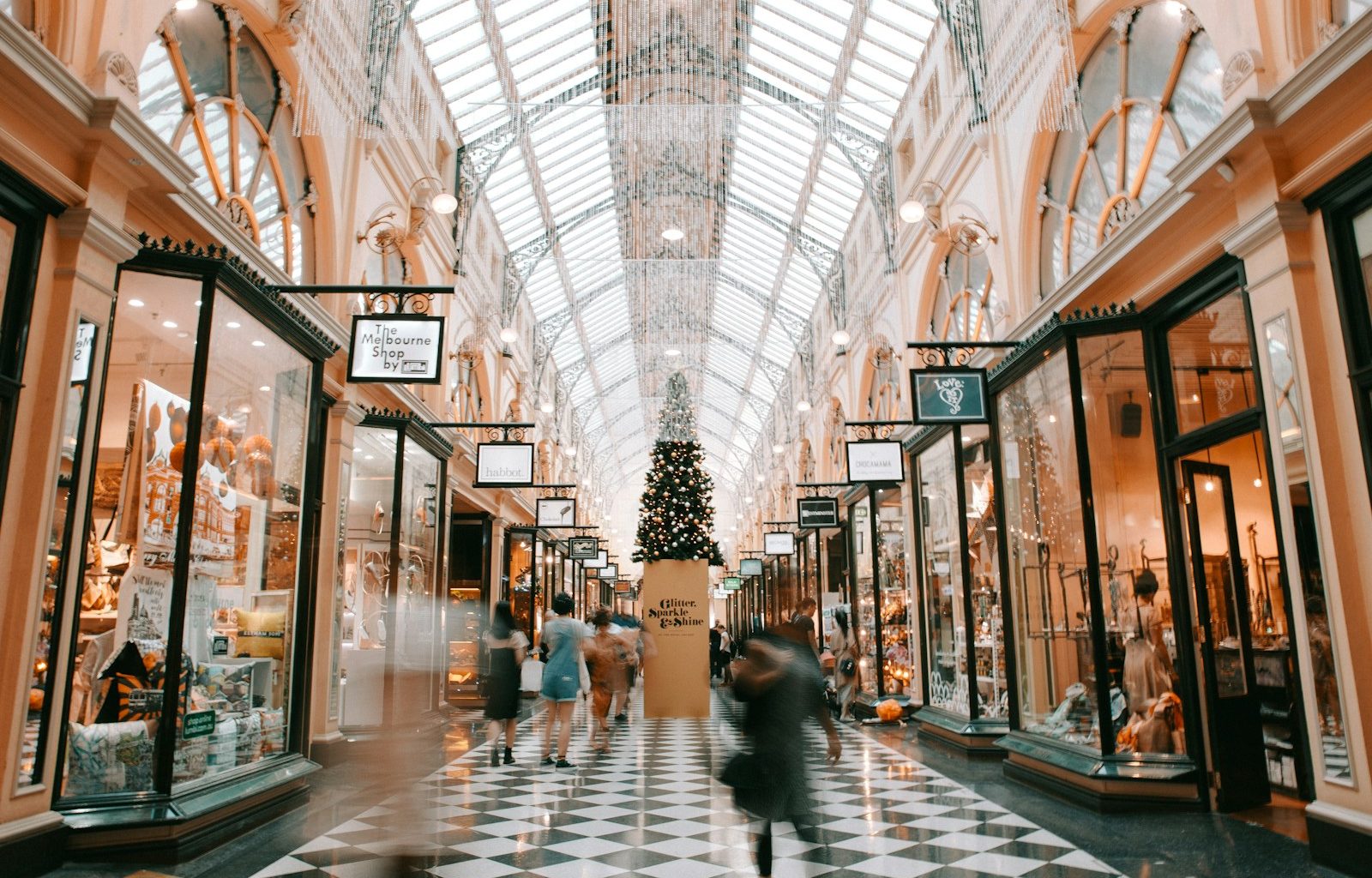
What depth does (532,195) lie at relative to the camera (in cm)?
1723

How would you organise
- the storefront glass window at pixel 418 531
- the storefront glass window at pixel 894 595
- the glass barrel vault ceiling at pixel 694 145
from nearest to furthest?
the storefront glass window at pixel 418 531 → the glass barrel vault ceiling at pixel 694 145 → the storefront glass window at pixel 894 595

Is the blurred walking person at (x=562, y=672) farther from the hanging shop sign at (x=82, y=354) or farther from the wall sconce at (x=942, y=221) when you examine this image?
the wall sconce at (x=942, y=221)

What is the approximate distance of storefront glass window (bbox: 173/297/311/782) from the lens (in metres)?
5.52

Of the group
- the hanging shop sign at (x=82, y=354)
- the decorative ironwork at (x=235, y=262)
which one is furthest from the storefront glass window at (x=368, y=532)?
the hanging shop sign at (x=82, y=354)

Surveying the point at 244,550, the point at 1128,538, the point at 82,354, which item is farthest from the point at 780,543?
the point at 82,354

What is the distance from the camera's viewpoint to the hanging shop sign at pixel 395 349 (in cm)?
680

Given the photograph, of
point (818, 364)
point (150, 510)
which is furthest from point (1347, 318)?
point (818, 364)

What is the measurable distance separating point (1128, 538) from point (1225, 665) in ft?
3.47

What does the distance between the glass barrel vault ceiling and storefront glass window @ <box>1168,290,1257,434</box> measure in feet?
21.8

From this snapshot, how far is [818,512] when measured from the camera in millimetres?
15273

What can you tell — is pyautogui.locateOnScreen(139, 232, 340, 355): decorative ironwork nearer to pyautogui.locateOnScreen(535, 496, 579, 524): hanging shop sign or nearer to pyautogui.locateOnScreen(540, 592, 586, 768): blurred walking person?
pyautogui.locateOnScreen(540, 592, 586, 768): blurred walking person

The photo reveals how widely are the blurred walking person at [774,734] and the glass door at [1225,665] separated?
349cm

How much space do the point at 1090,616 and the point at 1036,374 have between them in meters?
2.02

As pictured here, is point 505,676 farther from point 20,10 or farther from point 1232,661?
point 20,10
